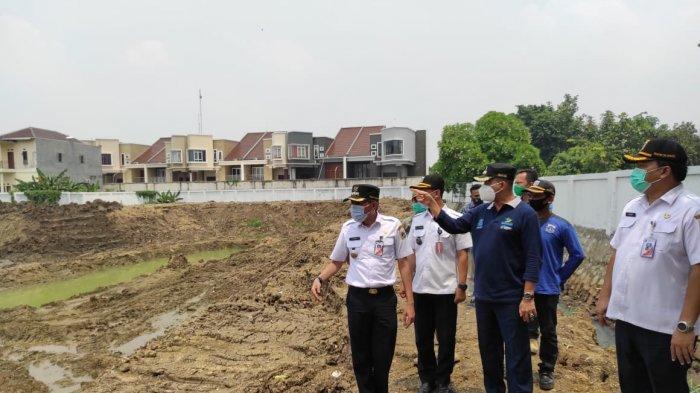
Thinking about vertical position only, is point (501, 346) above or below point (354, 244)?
below

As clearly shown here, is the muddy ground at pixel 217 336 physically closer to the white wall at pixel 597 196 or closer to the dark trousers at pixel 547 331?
the dark trousers at pixel 547 331

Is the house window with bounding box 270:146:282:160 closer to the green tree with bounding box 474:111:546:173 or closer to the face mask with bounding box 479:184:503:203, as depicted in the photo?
the green tree with bounding box 474:111:546:173

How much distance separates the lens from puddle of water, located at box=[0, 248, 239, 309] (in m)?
12.8

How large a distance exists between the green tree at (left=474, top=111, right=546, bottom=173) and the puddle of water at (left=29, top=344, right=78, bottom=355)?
26.2 m

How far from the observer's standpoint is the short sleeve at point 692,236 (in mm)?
2318

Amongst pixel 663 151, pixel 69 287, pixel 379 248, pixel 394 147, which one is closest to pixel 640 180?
pixel 663 151

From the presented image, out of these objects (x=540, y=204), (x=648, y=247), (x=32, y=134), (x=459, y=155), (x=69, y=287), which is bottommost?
(x=69, y=287)

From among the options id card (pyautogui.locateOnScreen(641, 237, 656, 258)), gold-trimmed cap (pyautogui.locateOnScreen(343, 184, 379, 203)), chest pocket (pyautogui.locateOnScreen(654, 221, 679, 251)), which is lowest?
id card (pyautogui.locateOnScreen(641, 237, 656, 258))

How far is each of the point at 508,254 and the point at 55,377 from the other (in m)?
6.89

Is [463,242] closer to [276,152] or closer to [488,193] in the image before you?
[488,193]

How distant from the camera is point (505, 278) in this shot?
3.22 meters

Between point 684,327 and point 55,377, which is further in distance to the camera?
point 55,377

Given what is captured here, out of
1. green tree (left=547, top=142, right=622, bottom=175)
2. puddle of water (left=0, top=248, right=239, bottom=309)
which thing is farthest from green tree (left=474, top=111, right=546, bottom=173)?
puddle of water (left=0, top=248, right=239, bottom=309)

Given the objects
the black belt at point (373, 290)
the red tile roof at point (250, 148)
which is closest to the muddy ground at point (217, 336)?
the black belt at point (373, 290)
